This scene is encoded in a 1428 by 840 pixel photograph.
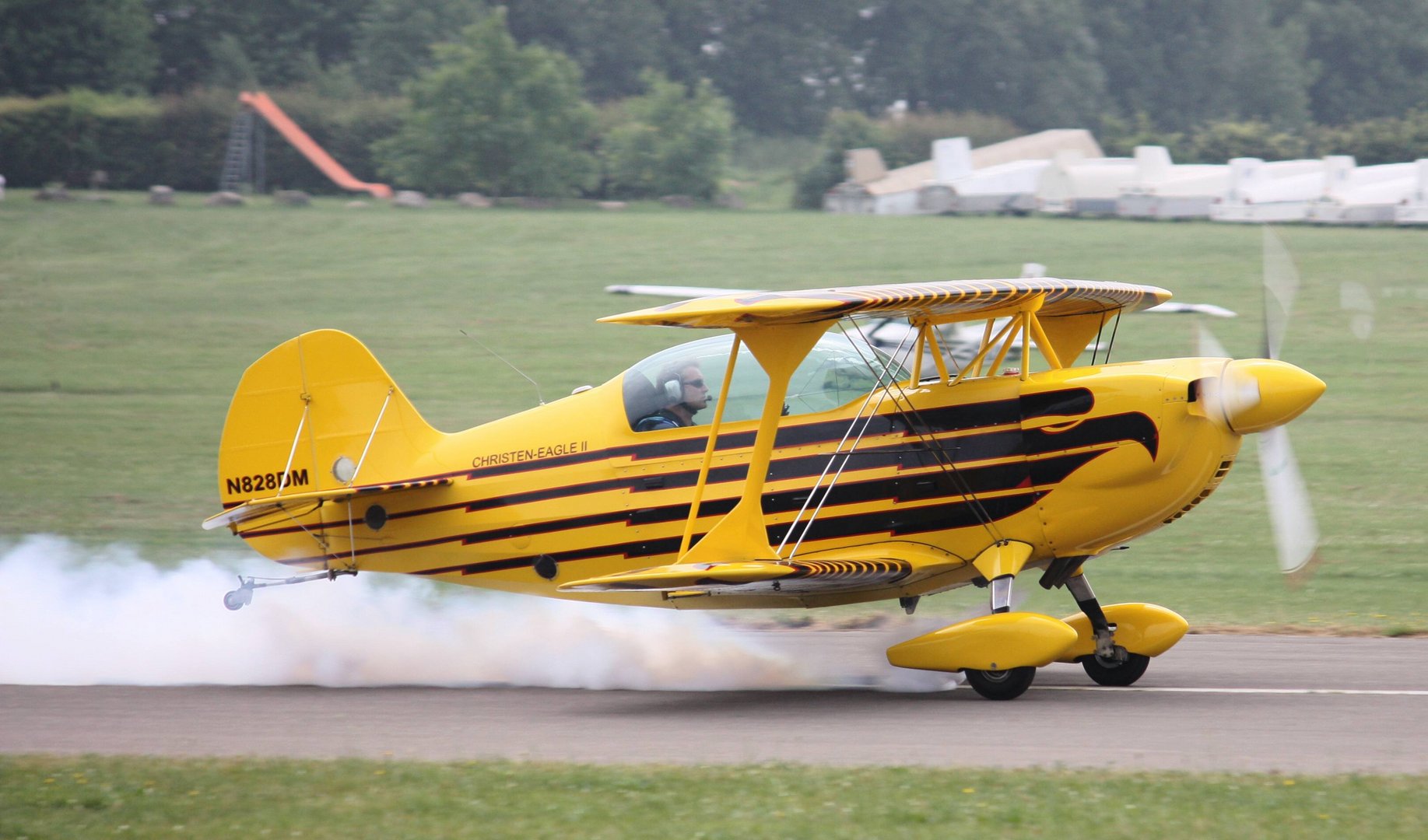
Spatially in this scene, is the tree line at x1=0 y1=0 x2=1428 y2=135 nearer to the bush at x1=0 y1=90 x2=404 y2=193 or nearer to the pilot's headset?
the bush at x1=0 y1=90 x2=404 y2=193

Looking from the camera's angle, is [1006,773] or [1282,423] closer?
[1006,773]

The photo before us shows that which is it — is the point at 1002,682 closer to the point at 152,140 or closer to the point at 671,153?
the point at 671,153

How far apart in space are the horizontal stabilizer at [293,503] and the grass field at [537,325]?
17.5 feet

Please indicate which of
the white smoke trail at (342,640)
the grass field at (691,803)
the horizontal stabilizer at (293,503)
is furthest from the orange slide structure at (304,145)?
the grass field at (691,803)

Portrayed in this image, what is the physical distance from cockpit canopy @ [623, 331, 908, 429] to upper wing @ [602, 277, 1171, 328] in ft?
2.01

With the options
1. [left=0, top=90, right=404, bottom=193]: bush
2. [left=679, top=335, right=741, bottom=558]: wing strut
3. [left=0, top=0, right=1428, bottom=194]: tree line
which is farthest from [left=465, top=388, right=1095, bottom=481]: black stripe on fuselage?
[left=0, top=0, right=1428, bottom=194]: tree line

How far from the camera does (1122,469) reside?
9344 millimetres

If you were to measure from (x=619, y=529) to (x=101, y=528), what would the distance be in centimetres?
942

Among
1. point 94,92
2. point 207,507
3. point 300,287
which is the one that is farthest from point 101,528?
point 94,92

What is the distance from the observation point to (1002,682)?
9.30 m

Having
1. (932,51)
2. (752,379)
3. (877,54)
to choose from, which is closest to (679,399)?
(752,379)

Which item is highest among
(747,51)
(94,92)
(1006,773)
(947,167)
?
(747,51)

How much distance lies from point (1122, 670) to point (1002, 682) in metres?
1.14

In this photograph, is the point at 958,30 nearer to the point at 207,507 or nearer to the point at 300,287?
the point at 300,287
